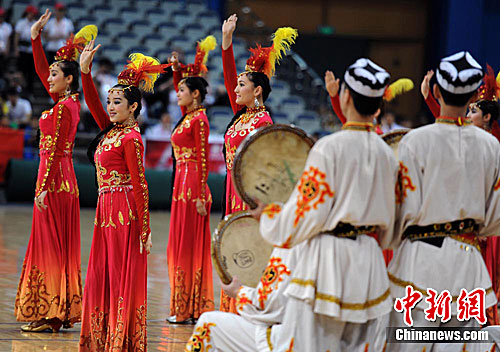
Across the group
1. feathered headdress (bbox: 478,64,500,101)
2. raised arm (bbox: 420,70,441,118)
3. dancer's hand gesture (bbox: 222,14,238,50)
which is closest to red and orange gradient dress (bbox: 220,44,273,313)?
dancer's hand gesture (bbox: 222,14,238,50)

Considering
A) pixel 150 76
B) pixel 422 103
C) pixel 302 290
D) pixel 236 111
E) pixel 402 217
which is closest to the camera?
pixel 302 290

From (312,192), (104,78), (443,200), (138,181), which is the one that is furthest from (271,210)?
(104,78)

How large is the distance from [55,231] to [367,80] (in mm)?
3200

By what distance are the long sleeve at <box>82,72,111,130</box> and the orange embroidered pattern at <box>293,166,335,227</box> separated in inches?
88.4

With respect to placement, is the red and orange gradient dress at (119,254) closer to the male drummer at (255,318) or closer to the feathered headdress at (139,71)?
the feathered headdress at (139,71)

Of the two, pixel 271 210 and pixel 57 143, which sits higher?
pixel 57 143

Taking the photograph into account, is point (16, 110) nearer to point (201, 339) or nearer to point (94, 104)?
point (94, 104)

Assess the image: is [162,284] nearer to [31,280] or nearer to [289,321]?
Result: [31,280]

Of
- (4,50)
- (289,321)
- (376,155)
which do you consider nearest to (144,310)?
(289,321)

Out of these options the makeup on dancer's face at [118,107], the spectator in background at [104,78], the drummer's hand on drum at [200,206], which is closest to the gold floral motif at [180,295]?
the drummer's hand on drum at [200,206]

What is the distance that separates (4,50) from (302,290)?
1213 cm

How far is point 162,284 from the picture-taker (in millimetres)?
7613

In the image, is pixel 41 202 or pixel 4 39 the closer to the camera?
pixel 41 202

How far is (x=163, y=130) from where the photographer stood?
44.1 feet
